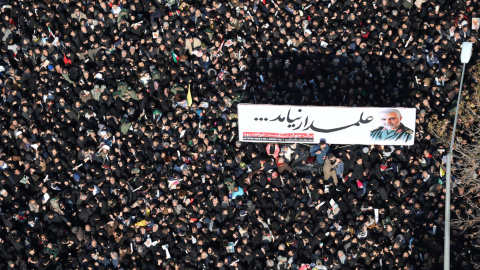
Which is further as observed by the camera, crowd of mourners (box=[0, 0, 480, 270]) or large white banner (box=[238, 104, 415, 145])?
large white banner (box=[238, 104, 415, 145])

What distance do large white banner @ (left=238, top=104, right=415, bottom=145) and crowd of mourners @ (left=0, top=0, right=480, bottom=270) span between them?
53 centimetres

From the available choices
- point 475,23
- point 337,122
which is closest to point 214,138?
point 337,122

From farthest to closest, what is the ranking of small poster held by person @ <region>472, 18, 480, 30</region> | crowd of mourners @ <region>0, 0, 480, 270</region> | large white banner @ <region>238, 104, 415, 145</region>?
small poster held by person @ <region>472, 18, 480, 30</region> → large white banner @ <region>238, 104, 415, 145</region> → crowd of mourners @ <region>0, 0, 480, 270</region>

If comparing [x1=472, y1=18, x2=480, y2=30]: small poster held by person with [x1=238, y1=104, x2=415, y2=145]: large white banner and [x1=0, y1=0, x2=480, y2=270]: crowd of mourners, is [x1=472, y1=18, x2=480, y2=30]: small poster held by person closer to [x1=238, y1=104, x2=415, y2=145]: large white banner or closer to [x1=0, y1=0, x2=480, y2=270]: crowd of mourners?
[x1=0, y1=0, x2=480, y2=270]: crowd of mourners

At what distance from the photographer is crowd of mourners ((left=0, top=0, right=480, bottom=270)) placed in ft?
74.7

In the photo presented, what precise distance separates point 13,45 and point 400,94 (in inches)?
474

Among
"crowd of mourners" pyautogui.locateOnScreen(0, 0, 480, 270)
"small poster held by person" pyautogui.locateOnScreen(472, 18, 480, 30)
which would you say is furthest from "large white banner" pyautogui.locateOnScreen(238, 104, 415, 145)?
"small poster held by person" pyautogui.locateOnScreen(472, 18, 480, 30)

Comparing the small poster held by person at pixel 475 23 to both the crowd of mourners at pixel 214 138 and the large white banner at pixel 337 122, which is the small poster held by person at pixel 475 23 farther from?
the large white banner at pixel 337 122

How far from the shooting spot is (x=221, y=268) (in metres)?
22.6

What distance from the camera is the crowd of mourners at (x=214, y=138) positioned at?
22.8m

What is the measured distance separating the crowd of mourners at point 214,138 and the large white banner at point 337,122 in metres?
0.53

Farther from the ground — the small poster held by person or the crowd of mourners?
the small poster held by person

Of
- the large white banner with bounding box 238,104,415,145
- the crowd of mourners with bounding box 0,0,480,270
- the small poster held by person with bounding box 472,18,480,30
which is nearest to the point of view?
the crowd of mourners with bounding box 0,0,480,270

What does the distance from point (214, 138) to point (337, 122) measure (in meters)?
3.56
